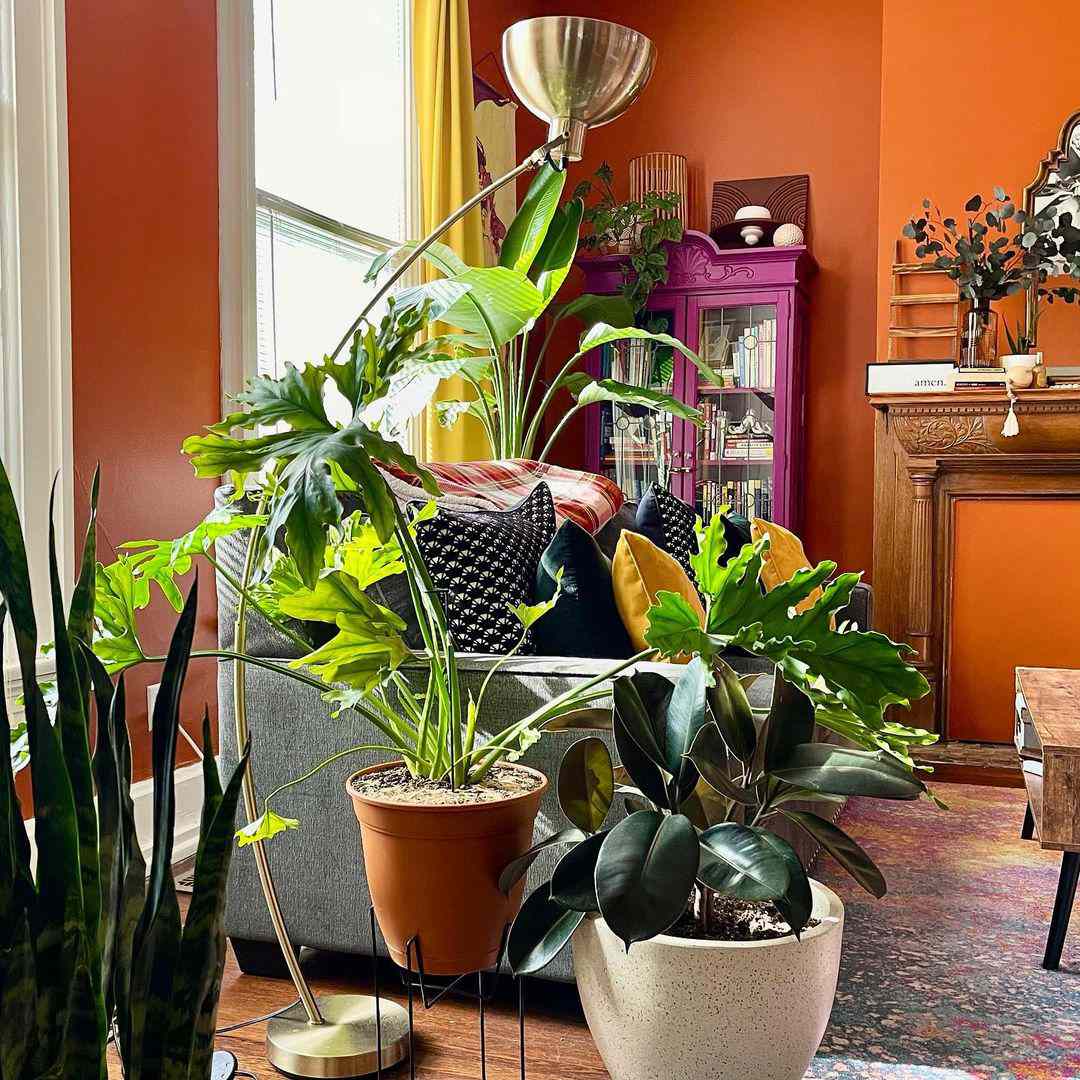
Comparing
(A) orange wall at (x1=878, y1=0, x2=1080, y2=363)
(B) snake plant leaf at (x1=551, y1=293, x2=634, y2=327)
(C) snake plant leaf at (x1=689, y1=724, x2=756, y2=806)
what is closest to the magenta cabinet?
(B) snake plant leaf at (x1=551, y1=293, x2=634, y2=327)

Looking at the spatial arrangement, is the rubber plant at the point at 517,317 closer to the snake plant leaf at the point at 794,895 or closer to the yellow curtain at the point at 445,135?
the yellow curtain at the point at 445,135

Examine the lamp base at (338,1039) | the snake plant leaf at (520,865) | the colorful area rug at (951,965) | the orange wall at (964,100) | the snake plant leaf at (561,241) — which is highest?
the orange wall at (964,100)

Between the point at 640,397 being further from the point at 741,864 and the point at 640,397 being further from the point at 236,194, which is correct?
the point at 741,864

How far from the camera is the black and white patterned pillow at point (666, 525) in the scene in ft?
9.48

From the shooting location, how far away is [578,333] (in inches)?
225

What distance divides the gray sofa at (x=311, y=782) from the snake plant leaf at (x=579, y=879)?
46cm

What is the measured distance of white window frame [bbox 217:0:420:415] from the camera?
311 cm

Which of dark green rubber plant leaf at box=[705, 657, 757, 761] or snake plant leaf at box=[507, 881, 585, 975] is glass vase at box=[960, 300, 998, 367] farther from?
snake plant leaf at box=[507, 881, 585, 975]

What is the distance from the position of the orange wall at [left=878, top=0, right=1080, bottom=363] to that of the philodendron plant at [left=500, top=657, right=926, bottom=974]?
3.65 meters

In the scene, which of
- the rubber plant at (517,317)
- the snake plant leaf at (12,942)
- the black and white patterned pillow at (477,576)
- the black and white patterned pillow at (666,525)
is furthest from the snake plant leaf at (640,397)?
the snake plant leaf at (12,942)

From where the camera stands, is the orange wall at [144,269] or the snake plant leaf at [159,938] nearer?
the snake plant leaf at [159,938]

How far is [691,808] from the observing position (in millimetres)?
1370

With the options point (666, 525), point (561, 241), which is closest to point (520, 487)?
point (666, 525)

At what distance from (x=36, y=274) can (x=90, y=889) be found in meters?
2.06
